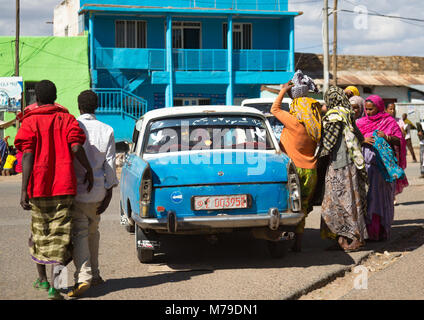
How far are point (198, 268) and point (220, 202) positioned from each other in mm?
772

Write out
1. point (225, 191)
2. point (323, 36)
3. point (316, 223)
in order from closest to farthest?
point (225, 191) → point (316, 223) → point (323, 36)

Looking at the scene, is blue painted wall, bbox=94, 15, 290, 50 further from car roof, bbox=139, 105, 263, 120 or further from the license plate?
the license plate

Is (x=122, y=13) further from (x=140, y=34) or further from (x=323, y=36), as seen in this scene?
(x=323, y=36)

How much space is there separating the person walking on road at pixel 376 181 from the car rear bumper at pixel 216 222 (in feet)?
7.09

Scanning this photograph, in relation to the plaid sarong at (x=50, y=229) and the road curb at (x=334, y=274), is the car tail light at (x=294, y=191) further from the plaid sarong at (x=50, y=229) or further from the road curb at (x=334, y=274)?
the plaid sarong at (x=50, y=229)

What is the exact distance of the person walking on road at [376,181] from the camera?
809cm

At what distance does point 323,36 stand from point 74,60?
449 inches

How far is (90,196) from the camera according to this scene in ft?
18.3

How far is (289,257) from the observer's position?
23.3 ft

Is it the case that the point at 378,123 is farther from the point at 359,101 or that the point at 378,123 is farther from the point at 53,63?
the point at 53,63

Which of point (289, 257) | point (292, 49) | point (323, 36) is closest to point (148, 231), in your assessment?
point (289, 257)

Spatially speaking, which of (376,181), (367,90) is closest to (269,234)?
(376,181)

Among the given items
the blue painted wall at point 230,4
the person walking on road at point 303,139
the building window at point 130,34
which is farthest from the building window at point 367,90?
the person walking on road at point 303,139

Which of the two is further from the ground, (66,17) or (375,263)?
(66,17)
